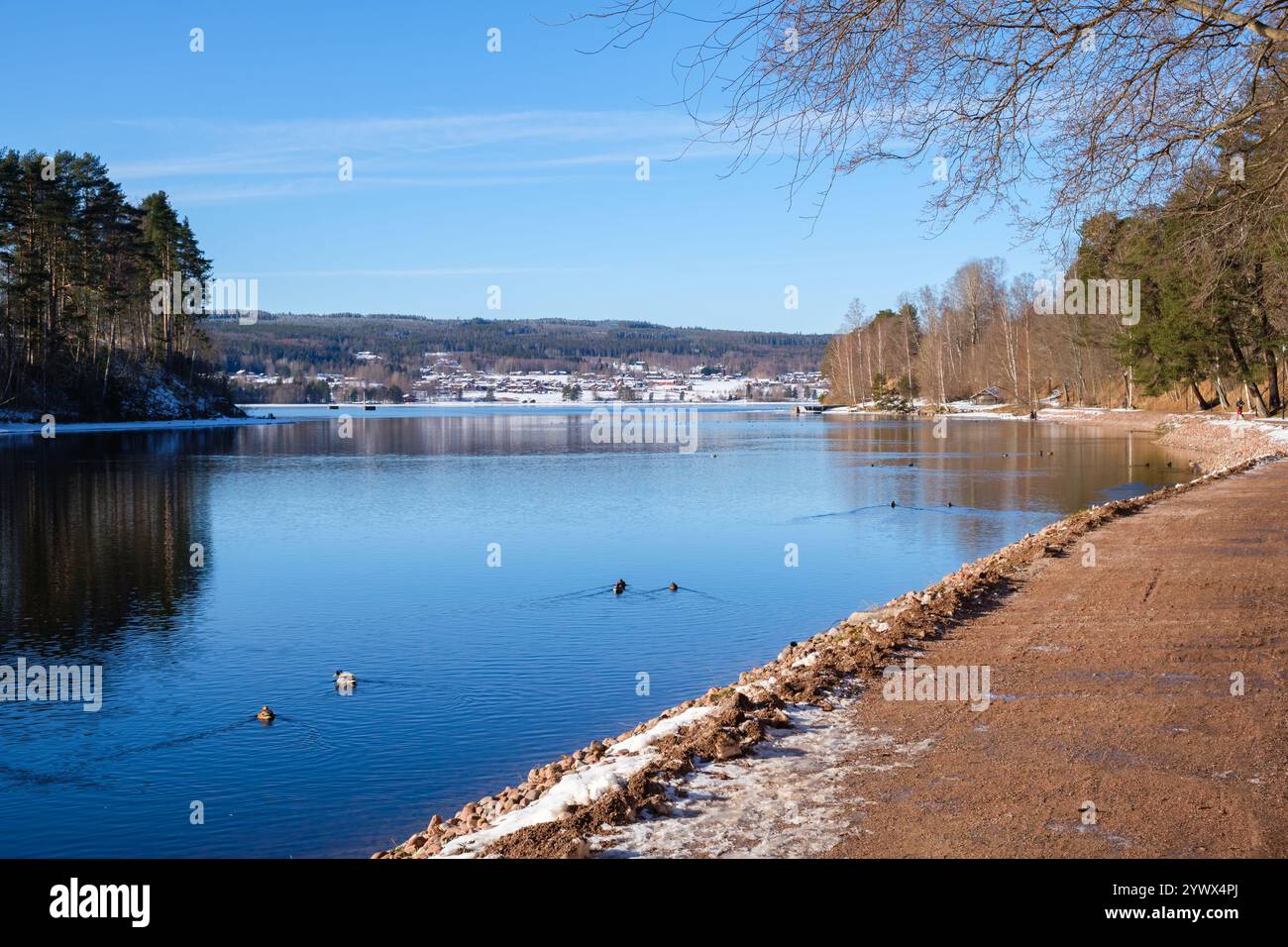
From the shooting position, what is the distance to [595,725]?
10.9 metres

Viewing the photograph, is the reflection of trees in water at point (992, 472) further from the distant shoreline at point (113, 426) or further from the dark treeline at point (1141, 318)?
the distant shoreline at point (113, 426)

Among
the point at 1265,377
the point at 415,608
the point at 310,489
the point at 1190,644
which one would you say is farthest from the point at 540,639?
the point at 1265,377

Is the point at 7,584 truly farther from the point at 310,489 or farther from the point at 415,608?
the point at 310,489

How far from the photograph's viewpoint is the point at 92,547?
74.1 feet

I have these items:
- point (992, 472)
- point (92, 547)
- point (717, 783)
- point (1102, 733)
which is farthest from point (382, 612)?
point (992, 472)

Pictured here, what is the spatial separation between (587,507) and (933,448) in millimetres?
30233

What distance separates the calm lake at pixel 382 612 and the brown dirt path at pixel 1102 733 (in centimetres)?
360

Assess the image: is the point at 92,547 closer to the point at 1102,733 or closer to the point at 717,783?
the point at 717,783

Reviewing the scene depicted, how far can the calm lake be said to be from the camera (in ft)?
30.6

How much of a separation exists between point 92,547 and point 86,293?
53834 millimetres

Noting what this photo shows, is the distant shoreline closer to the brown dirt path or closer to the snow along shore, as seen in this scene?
the snow along shore

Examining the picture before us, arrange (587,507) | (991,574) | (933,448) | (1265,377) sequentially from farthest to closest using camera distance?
(1265,377)
(933,448)
(587,507)
(991,574)
